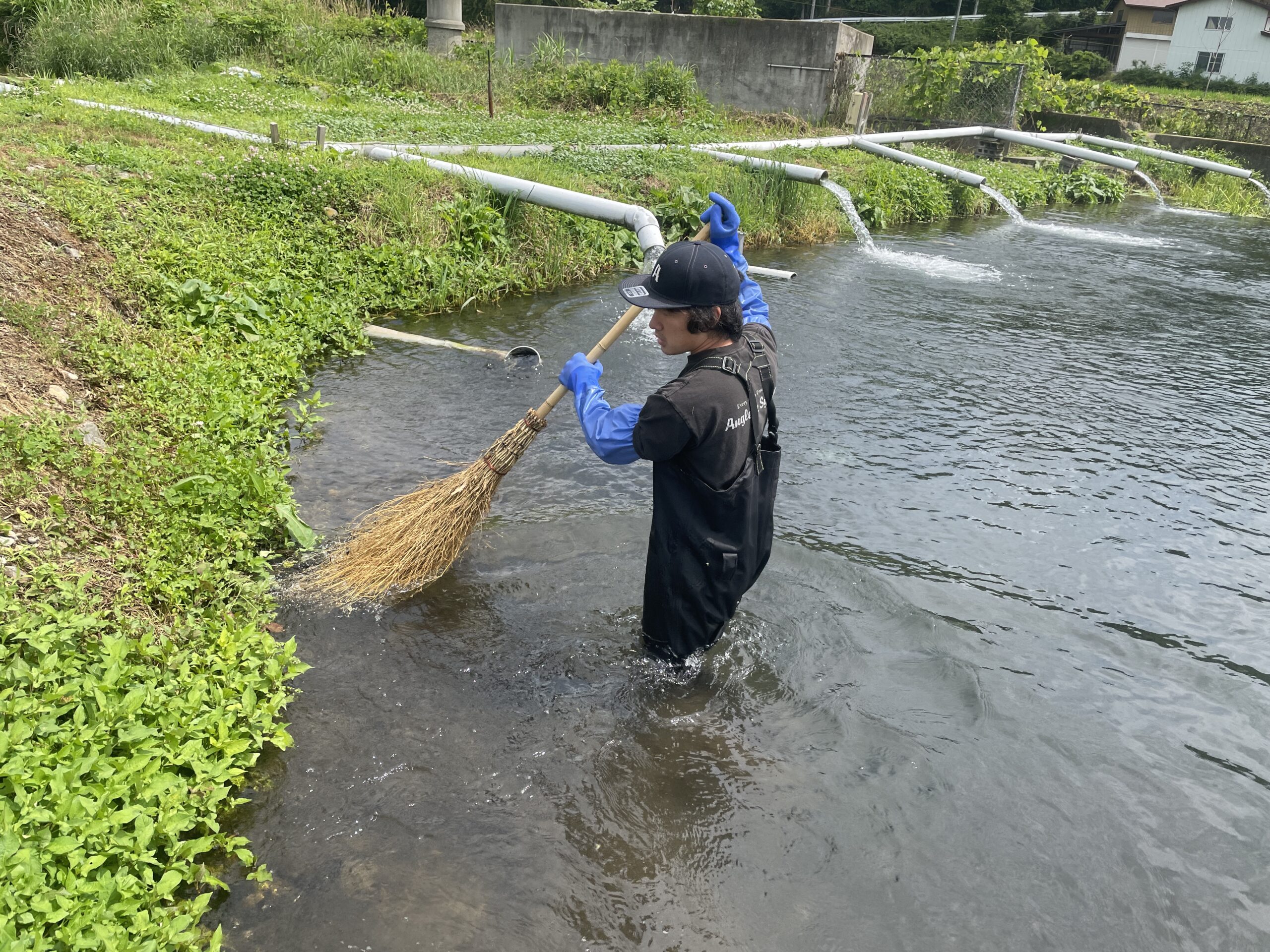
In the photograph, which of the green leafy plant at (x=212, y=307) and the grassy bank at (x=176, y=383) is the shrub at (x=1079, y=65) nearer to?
the grassy bank at (x=176, y=383)

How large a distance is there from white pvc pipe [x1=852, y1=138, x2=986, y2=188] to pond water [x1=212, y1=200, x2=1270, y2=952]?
8.53 metres

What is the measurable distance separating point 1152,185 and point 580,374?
21.7 m

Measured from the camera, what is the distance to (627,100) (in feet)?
62.1

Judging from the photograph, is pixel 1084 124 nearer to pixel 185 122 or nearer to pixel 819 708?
pixel 185 122

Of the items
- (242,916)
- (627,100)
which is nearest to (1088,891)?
(242,916)

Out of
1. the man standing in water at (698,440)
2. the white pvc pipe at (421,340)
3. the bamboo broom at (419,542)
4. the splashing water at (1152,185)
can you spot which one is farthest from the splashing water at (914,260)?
the splashing water at (1152,185)

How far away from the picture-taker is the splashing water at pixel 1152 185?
822 inches

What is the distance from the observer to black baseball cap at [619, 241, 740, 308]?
133 inches

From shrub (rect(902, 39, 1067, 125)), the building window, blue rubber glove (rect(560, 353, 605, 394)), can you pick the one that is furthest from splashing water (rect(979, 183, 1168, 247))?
the building window

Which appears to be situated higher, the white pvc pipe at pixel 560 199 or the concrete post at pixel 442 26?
the concrete post at pixel 442 26

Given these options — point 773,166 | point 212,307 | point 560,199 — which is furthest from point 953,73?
point 212,307

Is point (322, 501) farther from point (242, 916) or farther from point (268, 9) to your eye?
point (268, 9)

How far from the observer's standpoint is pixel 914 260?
13.2 metres

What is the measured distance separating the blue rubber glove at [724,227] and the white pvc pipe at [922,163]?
1250 cm
